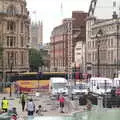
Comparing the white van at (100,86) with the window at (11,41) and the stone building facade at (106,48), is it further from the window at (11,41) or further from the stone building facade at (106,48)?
the window at (11,41)

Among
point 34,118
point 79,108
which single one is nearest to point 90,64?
point 79,108

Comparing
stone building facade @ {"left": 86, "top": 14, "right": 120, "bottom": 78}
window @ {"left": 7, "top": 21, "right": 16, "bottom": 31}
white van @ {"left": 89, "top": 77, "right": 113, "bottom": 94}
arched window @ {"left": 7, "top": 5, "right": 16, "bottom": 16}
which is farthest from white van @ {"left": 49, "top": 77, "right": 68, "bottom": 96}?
arched window @ {"left": 7, "top": 5, "right": 16, "bottom": 16}

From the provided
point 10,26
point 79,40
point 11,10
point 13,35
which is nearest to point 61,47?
point 79,40

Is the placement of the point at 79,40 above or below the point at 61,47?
above

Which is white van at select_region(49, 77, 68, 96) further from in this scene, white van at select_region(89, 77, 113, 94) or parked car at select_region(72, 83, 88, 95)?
white van at select_region(89, 77, 113, 94)

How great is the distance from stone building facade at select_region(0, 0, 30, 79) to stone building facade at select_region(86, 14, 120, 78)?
51.2 ft

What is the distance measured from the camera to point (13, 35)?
4269 inches

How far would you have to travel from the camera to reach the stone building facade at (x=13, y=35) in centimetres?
10656

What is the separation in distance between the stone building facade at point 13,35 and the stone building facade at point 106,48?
1560cm

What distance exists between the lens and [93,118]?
36781mm

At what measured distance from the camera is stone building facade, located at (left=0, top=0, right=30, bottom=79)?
106562mm

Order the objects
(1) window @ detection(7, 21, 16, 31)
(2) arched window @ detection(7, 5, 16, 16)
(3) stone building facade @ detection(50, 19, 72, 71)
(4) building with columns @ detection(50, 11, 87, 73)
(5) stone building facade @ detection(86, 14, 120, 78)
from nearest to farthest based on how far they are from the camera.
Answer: (2) arched window @ detection(7, 5, 16, 16)
(1) window @ detection(7, 21, 16, 31)
(5) stone building facade @ detection(86, 14, 120, 78)
(4) building with columns @ detection(50, 11, 87, 73)
(3) stone building facade @ detection(50, 19, 72, 71)

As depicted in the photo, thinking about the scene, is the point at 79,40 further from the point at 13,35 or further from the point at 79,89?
the point at 79,89

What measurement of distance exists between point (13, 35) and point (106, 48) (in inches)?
965
